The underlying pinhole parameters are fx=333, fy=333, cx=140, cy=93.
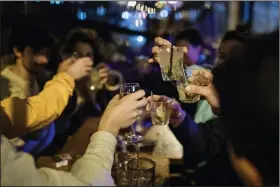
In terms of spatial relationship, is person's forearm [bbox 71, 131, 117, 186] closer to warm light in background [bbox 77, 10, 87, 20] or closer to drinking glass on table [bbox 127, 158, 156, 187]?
drinking glass on table [bbox 127, 158, 156, 187]

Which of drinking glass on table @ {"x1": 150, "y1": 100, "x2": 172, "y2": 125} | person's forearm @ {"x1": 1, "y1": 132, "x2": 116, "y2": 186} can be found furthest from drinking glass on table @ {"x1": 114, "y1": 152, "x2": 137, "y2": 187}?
person's forearm @ {"x1": 1, "y1": 132, "x2": 116, "y2": 186}

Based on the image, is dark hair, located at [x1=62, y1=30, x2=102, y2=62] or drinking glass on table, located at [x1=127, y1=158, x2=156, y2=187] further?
dark hair, located at [x1=62, y1=30, x2=102, y2=62]

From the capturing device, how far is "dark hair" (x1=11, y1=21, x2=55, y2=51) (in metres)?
2.14

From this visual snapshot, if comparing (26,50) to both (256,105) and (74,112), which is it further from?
(256,105)

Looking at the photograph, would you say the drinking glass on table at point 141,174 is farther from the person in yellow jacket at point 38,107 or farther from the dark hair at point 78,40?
the dark hair at point 78,40

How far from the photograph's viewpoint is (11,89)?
1.87 metres

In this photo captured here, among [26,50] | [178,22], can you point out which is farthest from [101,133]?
[178,22]

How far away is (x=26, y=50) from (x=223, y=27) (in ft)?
5.93

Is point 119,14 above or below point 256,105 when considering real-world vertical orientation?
above

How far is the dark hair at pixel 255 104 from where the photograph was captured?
68 centimetres

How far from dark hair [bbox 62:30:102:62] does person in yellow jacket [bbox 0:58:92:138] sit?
2.24ft

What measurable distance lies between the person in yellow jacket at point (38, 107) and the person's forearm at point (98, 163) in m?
0.47

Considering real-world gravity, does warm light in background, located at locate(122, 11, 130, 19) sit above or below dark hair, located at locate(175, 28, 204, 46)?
above

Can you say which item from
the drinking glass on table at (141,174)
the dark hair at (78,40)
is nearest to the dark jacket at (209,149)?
the drinking glass on table at (141,174)
